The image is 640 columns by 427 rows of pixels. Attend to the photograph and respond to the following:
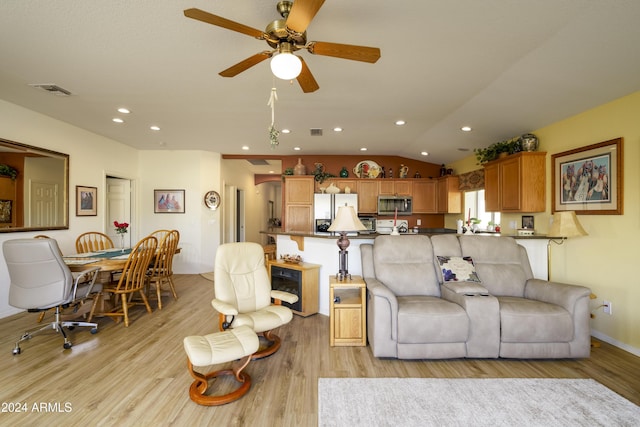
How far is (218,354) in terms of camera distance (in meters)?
1.92

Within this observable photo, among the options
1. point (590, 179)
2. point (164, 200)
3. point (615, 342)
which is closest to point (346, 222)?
point (590, 179)

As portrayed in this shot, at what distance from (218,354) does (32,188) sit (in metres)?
3.97

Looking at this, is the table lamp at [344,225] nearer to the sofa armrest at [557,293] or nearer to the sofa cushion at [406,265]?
the sofa cushion at [406,265]

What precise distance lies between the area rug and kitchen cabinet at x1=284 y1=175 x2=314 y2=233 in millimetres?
4153

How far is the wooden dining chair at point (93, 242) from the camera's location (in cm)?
426

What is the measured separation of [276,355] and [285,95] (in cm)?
273

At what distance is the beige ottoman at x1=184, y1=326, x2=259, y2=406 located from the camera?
1896 mm

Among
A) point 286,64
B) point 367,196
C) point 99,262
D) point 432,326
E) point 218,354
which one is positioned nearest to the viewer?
point 286,64

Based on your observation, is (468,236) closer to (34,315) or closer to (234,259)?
(234,259)

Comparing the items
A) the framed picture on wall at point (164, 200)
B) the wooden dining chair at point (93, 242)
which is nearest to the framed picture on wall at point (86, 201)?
the wooden dining chair at point (93, 242)

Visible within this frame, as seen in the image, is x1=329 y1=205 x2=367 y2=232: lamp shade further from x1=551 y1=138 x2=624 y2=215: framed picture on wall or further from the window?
the window

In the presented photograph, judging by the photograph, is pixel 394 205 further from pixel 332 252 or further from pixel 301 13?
pixel 301 13

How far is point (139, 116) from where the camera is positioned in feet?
13.0

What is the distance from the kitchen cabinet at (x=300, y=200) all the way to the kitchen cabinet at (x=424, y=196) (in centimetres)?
233
